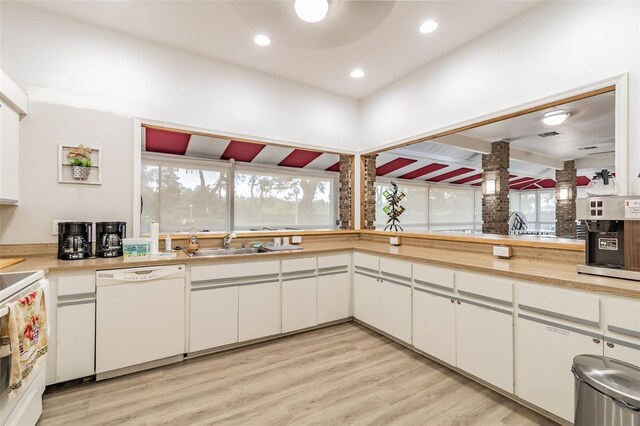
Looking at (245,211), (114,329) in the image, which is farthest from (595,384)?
(245,211)

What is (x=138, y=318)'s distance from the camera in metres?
2.35

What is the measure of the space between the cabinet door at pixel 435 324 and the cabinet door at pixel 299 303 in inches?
44.1

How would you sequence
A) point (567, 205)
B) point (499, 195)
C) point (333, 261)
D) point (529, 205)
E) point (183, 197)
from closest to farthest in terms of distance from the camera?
point (333, 261)
point (183, 197)
point (499, 195)
point (567, 205)
point (529, 205)

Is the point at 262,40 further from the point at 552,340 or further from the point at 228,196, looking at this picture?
the point at 552,340

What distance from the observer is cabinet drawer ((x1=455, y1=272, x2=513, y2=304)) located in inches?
78.7

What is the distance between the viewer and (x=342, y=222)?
4.48 metres

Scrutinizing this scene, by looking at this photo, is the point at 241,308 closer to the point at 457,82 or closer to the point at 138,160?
the point at 138,160

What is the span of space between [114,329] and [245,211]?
11.3 ft

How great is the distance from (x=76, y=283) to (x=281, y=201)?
4.02 m

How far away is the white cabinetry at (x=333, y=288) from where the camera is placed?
130 inches

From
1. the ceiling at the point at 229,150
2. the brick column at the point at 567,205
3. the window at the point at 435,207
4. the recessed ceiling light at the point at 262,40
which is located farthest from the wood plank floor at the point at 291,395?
the brick column at the point at 567,205

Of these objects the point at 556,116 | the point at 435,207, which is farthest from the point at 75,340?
the point at 435,207

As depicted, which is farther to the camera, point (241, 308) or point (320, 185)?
point (320, 185)

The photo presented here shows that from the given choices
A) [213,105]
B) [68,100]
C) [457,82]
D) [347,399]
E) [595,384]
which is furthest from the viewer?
[213,105]
